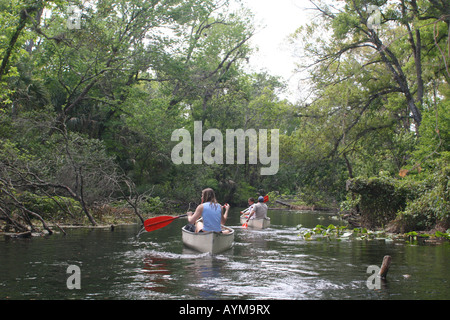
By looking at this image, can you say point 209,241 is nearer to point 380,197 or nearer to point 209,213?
point 209,213

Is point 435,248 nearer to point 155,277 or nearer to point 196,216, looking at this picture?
point 196,216

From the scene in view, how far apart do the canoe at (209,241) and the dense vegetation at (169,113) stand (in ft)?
15.5

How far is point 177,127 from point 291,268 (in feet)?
85.3

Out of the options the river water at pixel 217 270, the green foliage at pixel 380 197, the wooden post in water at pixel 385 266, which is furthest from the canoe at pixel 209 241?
the green foliage at pixel 380 197

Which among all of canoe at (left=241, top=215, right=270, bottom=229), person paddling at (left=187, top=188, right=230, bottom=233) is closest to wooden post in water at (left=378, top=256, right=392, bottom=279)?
person paddling at (left=187, top=188, right=230, bottom=233)

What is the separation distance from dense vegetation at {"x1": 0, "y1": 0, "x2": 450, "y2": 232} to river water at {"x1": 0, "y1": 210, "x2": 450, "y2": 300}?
8.34 feet

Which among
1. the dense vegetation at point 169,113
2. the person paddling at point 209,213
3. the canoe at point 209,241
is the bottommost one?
the canoe at point 209,241

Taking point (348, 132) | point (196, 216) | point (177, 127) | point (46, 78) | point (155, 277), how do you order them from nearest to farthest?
point (155, 277)
point (196, 216)
point (348, 132)
point (46, 78)
point (177, 127)

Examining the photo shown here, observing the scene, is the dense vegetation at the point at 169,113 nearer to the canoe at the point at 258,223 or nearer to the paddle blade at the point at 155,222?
the paddle blade at the point at 155,222

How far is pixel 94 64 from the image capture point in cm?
2578

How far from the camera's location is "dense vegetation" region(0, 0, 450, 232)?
55.5 ft

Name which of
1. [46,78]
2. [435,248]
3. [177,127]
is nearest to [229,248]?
[435,248]

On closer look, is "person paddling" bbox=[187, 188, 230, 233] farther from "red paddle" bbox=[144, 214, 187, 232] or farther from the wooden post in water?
the wooden post in water

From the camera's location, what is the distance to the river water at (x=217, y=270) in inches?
297
